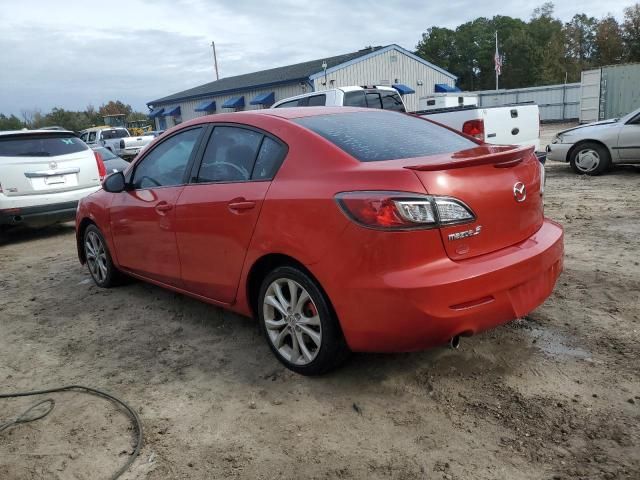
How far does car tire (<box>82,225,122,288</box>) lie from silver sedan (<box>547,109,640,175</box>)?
29.2ft

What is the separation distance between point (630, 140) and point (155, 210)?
891 cm

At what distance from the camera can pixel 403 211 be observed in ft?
8.58

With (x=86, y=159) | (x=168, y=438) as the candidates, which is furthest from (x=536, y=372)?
(x=86, y=159)

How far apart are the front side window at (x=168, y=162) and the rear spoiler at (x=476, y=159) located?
6.12 ft

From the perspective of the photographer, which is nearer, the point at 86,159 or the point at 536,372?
the point at 536,372

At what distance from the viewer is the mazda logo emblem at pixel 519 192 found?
2980 mm

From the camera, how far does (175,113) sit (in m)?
40.6

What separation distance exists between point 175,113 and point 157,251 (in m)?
38.8

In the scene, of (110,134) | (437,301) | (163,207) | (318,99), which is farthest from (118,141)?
(437,301)

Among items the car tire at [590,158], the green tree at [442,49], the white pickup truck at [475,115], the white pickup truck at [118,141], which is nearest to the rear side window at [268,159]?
the white pickup truck at [475,115]

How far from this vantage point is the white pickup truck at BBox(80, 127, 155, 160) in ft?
66.2

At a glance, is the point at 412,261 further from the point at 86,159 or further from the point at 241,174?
the point at 86,159

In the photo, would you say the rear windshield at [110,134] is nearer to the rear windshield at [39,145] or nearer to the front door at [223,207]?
the rear windshield at [39,145]

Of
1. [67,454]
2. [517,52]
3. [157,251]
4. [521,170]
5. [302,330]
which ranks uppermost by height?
[517,52]
